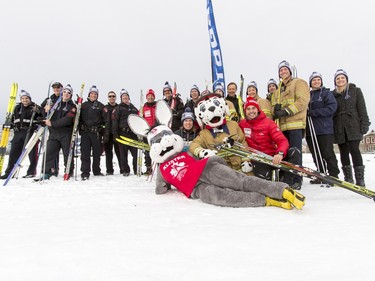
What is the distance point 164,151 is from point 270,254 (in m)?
2.32

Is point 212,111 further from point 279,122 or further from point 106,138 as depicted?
point 106,138

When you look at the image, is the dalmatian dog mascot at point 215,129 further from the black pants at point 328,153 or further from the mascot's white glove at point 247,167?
the black pants at point 328,153

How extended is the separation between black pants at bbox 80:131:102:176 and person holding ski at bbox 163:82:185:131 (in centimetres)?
177

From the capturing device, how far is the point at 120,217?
8.10 ft

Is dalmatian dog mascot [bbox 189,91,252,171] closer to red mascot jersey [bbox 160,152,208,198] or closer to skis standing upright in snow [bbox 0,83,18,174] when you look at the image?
red mascot jersey [bbox 160,152,208,198]

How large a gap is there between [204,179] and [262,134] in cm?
112

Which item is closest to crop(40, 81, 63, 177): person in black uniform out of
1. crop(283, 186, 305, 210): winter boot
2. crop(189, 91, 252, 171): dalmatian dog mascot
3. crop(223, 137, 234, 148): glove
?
crop(189, 91, 252, 171): dalmatian dog mascot

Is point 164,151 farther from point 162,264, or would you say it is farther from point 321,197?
point 162,264

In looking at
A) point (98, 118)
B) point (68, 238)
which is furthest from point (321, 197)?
point (98, 118)

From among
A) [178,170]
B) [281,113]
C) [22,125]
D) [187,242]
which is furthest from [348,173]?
[22,125]

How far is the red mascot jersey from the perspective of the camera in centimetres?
327

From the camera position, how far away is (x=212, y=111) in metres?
3.71

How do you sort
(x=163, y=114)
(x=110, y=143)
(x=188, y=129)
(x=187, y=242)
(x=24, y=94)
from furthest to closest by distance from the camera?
(x=110, y=143) < (x=24, y=94) < (x=188, y=129) < (x=163, y=114) < (x=187, y=242)

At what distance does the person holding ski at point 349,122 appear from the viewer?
4.16 meters
